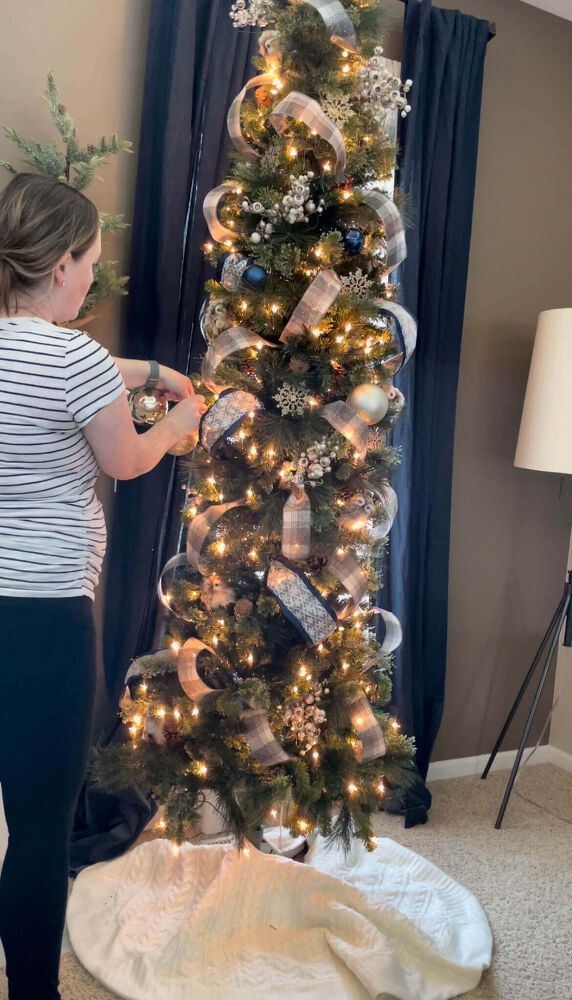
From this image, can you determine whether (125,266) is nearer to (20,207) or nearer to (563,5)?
(20,207)

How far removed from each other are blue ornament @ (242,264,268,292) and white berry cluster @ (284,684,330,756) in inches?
36.6

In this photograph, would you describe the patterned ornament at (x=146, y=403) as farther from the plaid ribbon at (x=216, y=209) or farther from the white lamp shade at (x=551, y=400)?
the white lamp shade at (x=551, y=400)

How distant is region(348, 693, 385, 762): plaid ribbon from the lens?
1.99 meters

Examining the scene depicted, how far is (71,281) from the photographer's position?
4.74 ft

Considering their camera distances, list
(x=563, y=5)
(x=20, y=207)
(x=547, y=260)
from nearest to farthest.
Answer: (x=20, y=207), (x=563, y=5), (x=547, y=260)

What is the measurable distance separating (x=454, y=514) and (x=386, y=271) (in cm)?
126

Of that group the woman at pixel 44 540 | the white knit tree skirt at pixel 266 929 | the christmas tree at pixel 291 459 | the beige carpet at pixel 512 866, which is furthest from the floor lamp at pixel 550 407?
the woman at pixel 44 540

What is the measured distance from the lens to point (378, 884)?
2270 millimetres

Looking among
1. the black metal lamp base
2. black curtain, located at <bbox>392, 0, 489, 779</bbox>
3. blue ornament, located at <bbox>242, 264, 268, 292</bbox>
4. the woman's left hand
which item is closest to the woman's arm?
the woman's left hand

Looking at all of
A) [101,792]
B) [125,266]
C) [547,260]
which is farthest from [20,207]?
[547,260]

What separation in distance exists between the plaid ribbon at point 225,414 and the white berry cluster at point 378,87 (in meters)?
0.73

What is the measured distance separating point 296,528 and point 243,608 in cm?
26

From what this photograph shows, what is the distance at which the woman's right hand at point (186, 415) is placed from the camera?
5.48ft

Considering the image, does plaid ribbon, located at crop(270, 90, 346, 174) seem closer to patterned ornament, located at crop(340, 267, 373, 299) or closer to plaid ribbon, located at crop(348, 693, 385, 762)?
patterned ornament, located at crop(340, 267, 373, 299)
